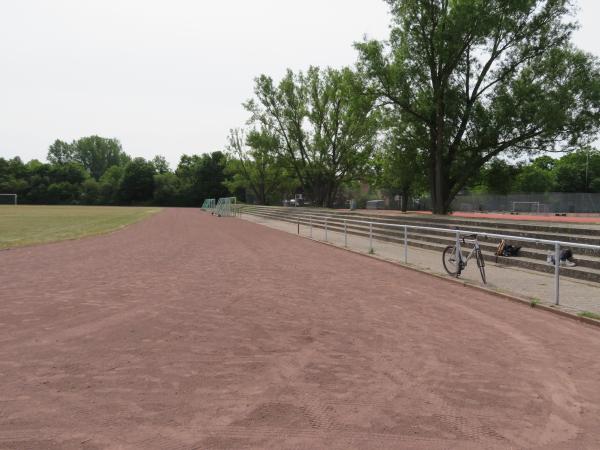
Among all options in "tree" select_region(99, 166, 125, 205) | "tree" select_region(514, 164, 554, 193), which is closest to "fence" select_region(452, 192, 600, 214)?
"tree" select_region(514, 164, 554, 193)

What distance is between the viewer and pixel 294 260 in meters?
13.3

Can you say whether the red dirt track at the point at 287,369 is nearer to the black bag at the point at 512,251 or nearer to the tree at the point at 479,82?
the black bag at the point at 512,251

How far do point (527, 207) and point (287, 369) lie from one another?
4900cm

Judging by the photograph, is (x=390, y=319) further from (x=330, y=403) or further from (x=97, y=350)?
(x=97, y=350)

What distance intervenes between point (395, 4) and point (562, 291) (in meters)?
19.4

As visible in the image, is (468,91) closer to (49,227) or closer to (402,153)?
(402,153)

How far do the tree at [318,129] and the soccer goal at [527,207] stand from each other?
16.8m

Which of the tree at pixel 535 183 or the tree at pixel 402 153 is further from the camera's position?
the tree at pixel 535 183

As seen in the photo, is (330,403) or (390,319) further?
(390,319)

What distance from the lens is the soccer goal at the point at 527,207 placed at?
1783 inches

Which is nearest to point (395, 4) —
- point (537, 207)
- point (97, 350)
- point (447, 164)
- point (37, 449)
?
point (447, 164)

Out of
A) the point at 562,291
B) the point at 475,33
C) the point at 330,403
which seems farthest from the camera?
the point at 475,33

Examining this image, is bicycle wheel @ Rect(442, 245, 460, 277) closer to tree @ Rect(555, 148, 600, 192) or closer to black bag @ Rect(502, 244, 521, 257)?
black bag @ Rect(502, 244, 521, 257)

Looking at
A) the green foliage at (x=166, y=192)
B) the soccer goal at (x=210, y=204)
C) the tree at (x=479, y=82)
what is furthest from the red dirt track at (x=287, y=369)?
the green foliage at (x=166, y=192)
